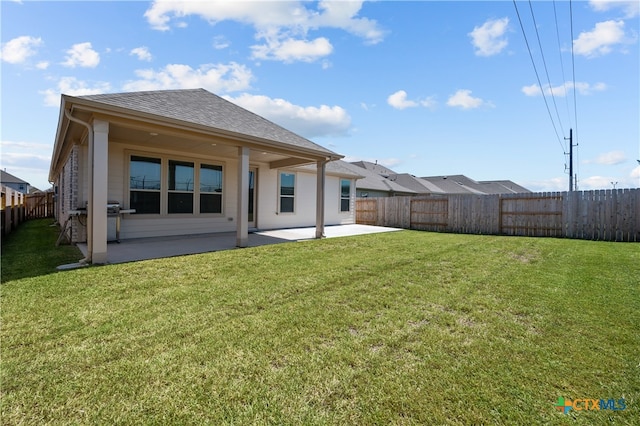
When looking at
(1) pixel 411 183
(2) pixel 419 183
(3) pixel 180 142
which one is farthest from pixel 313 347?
(2) pixel 419 183

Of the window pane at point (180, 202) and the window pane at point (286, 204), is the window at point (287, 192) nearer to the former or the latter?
the window pane at point (286, 204)

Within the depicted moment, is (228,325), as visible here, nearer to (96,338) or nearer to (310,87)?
(96,338)

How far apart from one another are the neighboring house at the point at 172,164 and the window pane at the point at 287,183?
58 millimetres

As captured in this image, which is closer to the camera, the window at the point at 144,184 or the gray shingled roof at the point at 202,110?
the gray shingled roof at the point at 202,110

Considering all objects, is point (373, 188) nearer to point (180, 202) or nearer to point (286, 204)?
point (286, 204)

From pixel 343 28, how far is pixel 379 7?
211 centimetres

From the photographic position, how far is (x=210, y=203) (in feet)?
33.1

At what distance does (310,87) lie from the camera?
11.9 metres

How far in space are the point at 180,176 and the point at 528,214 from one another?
12.6 m

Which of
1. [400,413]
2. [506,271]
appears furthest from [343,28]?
[400,413]

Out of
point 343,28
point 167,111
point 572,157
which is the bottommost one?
point 167,111

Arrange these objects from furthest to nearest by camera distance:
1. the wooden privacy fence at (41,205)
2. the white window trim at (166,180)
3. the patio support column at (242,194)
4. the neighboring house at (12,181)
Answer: the neighboring house at (12,181)
the wooden privacy fence at (41,205)
the white window trim at (166,180)
the patio support column at (242,194)

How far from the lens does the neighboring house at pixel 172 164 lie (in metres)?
5.49

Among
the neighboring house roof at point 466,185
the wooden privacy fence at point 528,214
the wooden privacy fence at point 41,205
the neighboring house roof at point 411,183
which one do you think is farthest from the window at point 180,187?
the neighboring house roof at point 466,185
